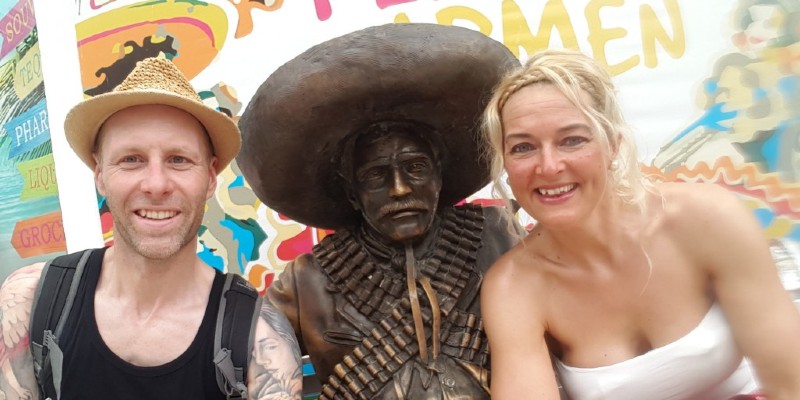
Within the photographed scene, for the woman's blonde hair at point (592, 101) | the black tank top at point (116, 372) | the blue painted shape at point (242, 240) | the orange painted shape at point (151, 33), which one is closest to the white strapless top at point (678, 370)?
the woman's blonde hair at point (592, 101)

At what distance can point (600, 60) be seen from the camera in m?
3.54

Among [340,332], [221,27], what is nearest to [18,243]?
[221,27]

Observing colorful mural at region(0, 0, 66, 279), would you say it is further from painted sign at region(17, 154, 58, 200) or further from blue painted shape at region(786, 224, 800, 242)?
blue painted shape at region(786, 224, 800, 242)

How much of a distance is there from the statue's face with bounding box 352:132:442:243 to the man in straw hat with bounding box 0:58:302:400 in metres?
0.57

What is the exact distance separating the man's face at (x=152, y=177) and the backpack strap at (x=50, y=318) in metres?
0.25

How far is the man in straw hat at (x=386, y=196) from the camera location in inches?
89.2

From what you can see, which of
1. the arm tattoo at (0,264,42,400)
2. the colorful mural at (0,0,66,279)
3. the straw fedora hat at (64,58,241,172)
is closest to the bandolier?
the straw fedora hat at (64,58,241,172)

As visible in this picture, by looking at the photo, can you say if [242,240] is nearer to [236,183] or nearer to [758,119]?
[236,183]

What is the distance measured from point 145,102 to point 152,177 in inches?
10.5

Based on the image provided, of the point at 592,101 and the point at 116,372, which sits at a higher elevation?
the point at 592,101

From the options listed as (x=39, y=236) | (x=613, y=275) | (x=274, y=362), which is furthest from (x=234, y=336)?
(x=39, y=236)

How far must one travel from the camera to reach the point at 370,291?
2.60 meters

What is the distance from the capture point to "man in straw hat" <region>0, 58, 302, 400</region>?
6.68 ft

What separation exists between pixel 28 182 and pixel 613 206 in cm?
393
